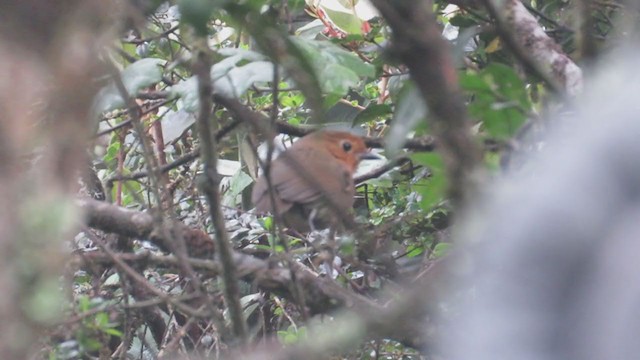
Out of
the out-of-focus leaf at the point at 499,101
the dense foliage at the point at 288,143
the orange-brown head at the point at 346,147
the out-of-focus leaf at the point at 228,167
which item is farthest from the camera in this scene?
the out-of-focus leaf at the point at 228,167

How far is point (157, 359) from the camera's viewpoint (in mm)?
1882

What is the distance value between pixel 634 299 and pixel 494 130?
508 mm

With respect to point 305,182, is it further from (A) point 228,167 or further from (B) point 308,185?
(A) point 228,167

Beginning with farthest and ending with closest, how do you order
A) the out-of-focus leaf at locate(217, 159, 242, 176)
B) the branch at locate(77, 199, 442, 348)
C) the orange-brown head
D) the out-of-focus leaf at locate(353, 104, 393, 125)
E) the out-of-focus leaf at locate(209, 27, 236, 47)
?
the out-of-focus leaf at locate(209, 27, 236, 47)
the out-of-focus leaf at locate(217, 159, 242, 176)
the orange-brown head
the out-of-focus leaf at locate(353, 104, 393, 125)
the branch at locate(77, 199, 442, 348)

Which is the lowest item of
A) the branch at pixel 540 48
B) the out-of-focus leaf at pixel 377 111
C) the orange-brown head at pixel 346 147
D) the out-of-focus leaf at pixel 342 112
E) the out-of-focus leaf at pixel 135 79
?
the out-of-focus leaf at pixel 342 112

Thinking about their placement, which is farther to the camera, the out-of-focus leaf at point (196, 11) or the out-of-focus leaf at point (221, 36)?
the out-of-focus leaf at point (221, 36)

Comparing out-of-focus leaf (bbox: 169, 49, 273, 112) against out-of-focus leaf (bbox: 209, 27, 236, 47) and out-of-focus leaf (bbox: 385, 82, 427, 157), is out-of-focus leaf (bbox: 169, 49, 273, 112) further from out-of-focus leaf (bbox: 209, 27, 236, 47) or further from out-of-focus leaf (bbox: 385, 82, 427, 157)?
out-of-focus leaf (bbox: 209, 27, 236, 47)

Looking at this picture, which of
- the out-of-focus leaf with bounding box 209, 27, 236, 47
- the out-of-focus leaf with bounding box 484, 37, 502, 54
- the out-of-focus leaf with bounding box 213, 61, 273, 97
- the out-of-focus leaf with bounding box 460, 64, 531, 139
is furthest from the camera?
the out-of-focus leaf with bounding box 209, 27, 236, 47

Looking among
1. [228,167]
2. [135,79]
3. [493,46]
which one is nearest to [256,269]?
[135,79]

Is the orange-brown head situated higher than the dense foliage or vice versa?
the dense foliage

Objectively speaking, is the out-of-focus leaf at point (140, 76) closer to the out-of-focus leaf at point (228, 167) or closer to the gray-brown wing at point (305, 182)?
the gray-brown wing at point (305, 182)

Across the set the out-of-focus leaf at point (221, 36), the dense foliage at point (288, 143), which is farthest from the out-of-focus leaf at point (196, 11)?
the out-of-focus leaf at point (221, 36)

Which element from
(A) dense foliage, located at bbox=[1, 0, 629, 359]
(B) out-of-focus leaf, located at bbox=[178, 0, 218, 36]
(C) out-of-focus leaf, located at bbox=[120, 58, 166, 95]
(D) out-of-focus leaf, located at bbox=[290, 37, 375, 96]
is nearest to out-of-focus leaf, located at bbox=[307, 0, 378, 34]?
(A) dense foliage, located at bbox=[1, 0, 629, 359]

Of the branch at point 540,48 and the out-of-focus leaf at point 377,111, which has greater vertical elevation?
the branch at point 540,48
